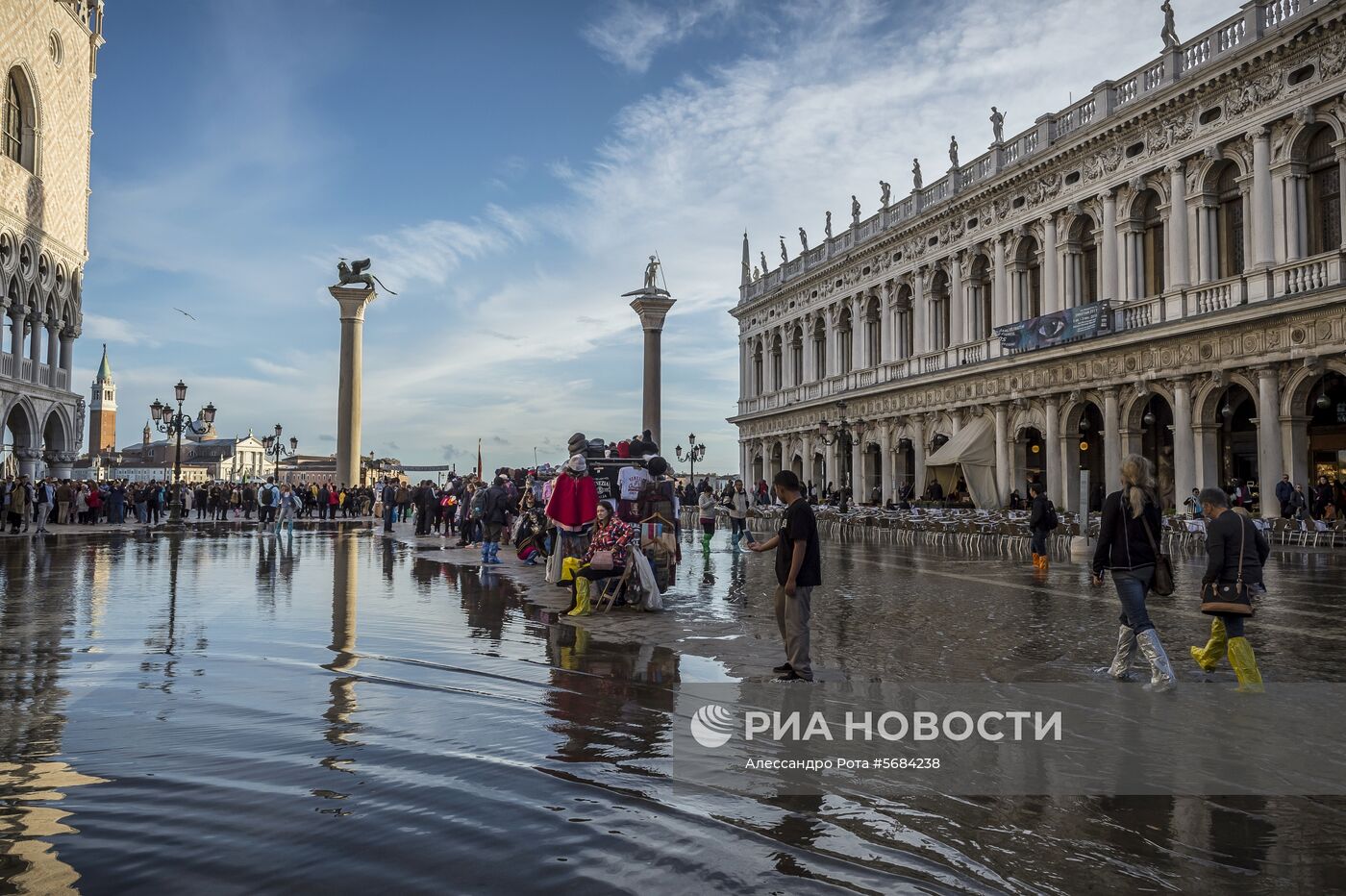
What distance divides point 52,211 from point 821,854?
45.7 m

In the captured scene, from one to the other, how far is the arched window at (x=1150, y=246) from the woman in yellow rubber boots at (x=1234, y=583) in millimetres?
21927

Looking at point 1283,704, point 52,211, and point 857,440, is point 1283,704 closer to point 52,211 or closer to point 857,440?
point 857,440

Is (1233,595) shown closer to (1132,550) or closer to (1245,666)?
(1245,666)

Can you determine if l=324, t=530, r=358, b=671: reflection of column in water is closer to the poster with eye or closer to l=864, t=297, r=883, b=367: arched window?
the poster with eye

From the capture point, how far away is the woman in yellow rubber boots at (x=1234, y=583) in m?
6.45

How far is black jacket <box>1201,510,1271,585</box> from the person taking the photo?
6.60 metres

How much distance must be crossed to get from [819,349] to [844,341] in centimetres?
250

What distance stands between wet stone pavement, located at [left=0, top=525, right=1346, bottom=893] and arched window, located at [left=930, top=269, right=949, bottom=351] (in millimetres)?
25796

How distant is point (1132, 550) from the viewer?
22.4ft

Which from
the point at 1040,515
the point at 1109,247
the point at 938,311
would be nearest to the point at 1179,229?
the point at 1109,247

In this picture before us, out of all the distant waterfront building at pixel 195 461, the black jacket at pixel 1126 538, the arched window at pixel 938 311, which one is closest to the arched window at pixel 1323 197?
the arched window at pixel 938 311

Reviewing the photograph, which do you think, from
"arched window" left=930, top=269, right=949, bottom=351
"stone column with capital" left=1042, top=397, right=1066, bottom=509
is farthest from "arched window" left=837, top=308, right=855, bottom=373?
"stone column with capital" left=1042, top=397, right=1066, bottom=509

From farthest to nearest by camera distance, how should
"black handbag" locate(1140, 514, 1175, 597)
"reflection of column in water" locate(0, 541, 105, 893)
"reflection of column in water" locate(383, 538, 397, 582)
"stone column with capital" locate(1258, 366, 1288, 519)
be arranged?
"stone column with capital" locate(1258, 366, 1288, 519) → "reflection of column in water" locate(383, 538, 397, 582) → "black handbag" locate(1140, 514, 1175, 597) → "reflection of column in water" locate(0, 541, 105, 893)

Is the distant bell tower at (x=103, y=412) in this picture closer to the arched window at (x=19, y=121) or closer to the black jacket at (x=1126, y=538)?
the arched window at (x=19, y=121)
